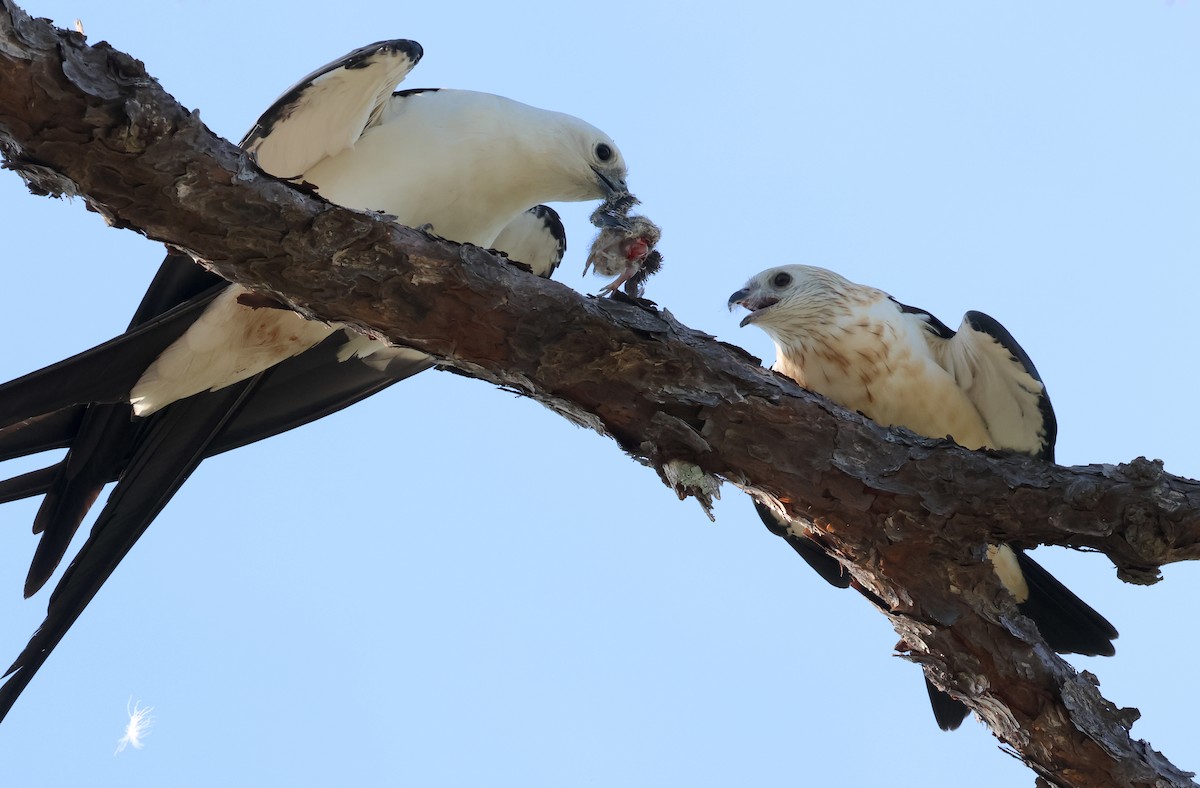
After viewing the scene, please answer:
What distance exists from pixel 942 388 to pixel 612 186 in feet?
4.97

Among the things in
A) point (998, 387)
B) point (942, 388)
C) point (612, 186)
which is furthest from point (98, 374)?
point (998, 387)

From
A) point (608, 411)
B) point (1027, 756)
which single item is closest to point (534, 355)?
point (608, 411)

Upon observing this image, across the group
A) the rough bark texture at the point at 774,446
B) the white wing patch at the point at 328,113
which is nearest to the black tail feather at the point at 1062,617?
the rough bark texture at the point at 774,446

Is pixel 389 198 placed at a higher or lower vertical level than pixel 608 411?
higher

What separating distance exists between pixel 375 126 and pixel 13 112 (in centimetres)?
172

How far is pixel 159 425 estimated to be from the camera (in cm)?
373

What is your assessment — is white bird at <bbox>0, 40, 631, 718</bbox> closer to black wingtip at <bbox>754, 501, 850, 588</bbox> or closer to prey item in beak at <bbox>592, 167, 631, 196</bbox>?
prey item in beak at <bbox>592, 167, 631, 196</bbox>

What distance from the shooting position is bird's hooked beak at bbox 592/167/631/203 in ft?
14.2

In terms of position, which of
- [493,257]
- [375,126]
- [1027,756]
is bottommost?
[1027,756]

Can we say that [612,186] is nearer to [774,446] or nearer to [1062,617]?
[774,446]

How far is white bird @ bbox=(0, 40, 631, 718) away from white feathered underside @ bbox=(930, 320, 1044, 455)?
1.46 m

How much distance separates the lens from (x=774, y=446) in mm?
2988

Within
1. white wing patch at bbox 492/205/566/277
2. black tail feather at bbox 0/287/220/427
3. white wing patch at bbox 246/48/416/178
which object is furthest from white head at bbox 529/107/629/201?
black tail feather at bbox 0/287/220/427

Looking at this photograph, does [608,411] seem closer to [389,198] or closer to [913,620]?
[913,620]
